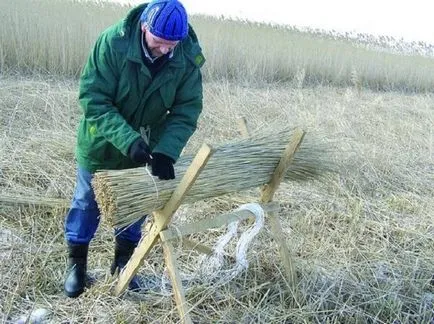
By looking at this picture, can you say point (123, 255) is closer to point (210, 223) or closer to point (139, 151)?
point (210, 223)

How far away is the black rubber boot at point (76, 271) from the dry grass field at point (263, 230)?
4cm

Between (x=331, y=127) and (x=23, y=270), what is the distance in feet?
11.9

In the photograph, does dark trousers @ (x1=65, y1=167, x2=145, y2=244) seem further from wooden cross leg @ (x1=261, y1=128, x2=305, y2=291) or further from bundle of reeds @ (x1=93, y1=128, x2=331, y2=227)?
wooden cross leg @ (x1=261, y1=128, x2=305, y2=291)

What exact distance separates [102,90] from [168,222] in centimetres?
53

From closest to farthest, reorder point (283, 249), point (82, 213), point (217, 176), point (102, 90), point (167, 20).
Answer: point (167, 20), point (102, 90), point (217, 176), point (82, 213), point (283, 249)

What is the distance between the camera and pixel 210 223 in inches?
77.9

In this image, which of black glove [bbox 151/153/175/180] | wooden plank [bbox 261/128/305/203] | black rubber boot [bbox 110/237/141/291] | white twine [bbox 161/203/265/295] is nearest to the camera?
black glove [bbox 151/153/175/180]

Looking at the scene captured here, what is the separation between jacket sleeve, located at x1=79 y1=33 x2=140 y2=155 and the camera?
1.78m

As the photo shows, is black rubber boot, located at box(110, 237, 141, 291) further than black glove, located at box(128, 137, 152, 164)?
Yes

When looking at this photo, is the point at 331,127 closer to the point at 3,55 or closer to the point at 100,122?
the point at 3,55

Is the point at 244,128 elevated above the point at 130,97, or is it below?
below

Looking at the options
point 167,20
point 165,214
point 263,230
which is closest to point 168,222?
point 165,214

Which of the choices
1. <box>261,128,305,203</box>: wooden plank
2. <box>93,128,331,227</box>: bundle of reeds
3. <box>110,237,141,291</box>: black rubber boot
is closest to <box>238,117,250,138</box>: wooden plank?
<box>93,128,331,227</box>: bundle of reeds

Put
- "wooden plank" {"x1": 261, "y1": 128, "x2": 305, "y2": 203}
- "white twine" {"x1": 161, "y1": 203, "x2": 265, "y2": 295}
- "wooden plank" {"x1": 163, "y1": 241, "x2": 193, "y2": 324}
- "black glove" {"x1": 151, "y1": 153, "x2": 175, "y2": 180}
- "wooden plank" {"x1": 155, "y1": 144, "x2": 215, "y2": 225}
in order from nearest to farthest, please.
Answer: "wooden plank" {"x1": 155, "y1": 144, "x2": 215, "y2": 225}
"black glove" {"x1": 151, "y1": 153, "x2": 175, "y2": 180}
"wooden plank" {"x1": 163, "y1": 241, "x2": 193, "y2": 324}
"wooden plank" {"x1": 261, "y1": 128, "x2": 305, "y2": 203}
"white twine" {"x1": 161, "y1": 203, "x2": 265, "y2": 295}
